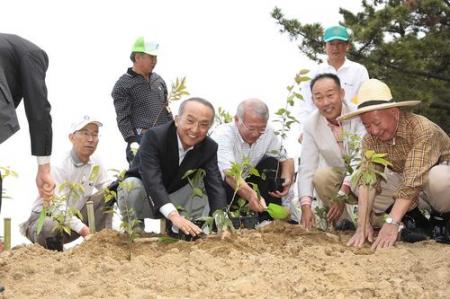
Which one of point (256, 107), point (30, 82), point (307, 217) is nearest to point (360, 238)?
point (307, 217)

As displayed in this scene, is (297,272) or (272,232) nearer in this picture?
(297,272)

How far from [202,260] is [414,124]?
61.9 inches

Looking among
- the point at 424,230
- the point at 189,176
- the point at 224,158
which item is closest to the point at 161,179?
the point at 189,176

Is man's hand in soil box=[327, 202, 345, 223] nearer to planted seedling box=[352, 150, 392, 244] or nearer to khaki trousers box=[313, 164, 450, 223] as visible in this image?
khaki trousers box=[313, 164, 450, 223]

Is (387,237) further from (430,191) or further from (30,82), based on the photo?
(30,82)

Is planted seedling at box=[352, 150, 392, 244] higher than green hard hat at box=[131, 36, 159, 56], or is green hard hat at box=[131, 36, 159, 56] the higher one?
green hard hat at box=[131, 36, 159, 56]

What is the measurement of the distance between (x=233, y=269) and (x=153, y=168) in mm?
1160

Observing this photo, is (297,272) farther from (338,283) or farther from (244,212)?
(244,212)

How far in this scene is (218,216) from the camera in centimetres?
395

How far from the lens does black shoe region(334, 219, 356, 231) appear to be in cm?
488

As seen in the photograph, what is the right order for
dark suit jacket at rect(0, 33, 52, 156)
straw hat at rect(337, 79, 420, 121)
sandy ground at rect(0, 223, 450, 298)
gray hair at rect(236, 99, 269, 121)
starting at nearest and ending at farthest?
sandy ground at rect(0, 223, 450, 298)
dark suit jacket at rect(0, 33, 52, 156)
straw hat at rect(337, 79, 420, 121)
gray hair at rect(236, 99, 269, 121)

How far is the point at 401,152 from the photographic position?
4035mm

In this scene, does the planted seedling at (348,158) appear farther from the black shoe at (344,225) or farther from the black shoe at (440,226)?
the black shoe at (440,226)

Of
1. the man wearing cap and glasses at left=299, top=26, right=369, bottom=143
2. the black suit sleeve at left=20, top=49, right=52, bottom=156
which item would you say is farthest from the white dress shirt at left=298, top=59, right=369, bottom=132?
the black suit sleeve at left=20, top=49, right=52, bottom=156
